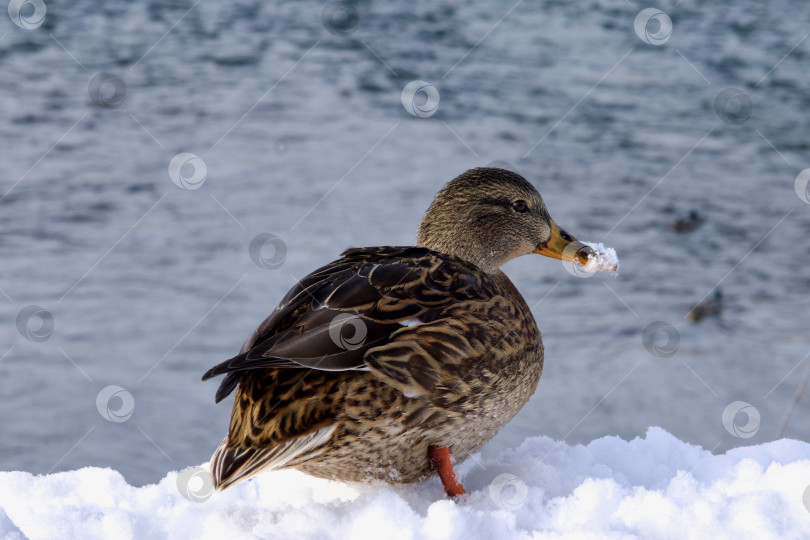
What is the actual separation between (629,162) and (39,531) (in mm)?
7270

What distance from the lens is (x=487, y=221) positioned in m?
3.95

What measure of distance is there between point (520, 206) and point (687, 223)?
4.55 metres

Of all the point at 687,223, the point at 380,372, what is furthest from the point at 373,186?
the point at 380,372

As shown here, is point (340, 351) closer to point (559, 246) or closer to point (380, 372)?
point (380, 372)

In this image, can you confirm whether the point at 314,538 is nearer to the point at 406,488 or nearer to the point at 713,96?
the point at 406,488

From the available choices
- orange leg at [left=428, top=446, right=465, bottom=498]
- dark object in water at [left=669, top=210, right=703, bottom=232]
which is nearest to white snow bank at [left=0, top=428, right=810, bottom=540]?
orange leg at [left=428, top=446, right=465, bottom=498]

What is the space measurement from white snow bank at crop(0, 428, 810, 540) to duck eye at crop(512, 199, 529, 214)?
3.56ft

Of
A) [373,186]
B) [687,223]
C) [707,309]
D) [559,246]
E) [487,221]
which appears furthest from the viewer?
[373,186]

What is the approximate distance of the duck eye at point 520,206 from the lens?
399 centimetres

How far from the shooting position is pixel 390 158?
877 centimetres

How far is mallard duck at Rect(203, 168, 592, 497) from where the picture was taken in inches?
109

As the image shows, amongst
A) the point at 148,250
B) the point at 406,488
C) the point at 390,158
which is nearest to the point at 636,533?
the point at 406,488

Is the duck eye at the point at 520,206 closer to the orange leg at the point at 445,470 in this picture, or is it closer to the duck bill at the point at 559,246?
the duck bill at the point at 559,246

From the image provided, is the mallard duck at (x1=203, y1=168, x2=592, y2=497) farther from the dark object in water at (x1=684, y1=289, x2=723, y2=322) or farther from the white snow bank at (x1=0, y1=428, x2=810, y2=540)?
the dark object in water at (x1=684, y1=289, x2=723, y2=322)
